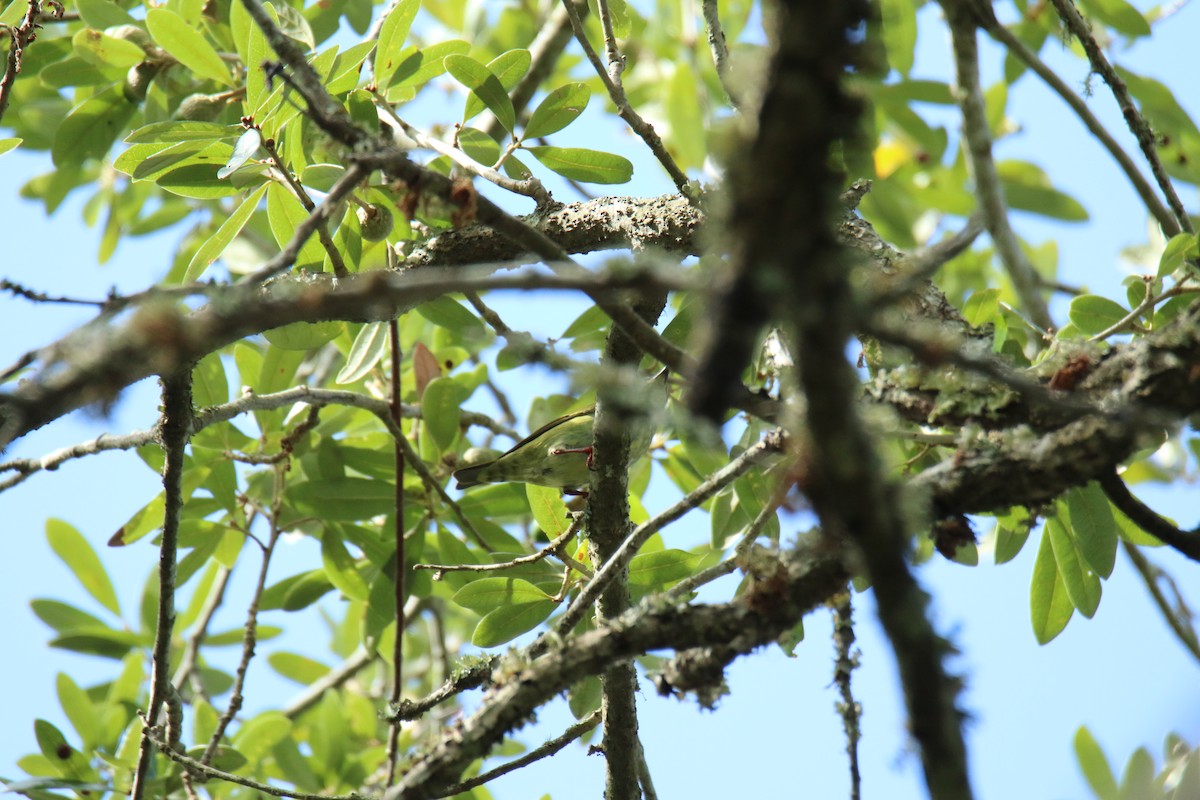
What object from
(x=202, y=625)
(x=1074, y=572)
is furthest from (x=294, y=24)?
(x=1074, y=572)

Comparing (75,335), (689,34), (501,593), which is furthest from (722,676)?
(689,34)

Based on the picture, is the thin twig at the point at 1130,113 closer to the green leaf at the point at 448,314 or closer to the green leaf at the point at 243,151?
the green leaf at the point at 448,314

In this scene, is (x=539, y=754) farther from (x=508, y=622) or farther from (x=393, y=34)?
(x=393, y=34)

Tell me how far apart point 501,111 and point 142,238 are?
366cm

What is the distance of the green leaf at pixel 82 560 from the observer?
4609mm

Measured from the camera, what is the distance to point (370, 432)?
4516mm

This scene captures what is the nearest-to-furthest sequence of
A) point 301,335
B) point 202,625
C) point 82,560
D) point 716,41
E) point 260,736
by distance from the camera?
1. point 716,41
2. point 301,335
3. point 260,736
4. point 82,560
5. point 202,625

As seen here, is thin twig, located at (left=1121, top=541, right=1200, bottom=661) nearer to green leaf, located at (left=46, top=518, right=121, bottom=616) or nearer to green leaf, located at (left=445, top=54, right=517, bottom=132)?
green leaf, located at (left=445, top=54, right=517, bottom=132)

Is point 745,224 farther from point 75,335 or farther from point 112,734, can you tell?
point 112,734

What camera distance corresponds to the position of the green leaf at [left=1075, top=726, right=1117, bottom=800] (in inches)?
135

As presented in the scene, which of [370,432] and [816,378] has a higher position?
[370,432]

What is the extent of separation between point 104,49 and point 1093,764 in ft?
15.3

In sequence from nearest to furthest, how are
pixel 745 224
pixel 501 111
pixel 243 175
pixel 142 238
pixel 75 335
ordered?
pixel 745 224, pixel 75 335, pixel 243 175, pixel 501 111, pixel 142 238

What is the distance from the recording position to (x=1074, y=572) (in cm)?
292
